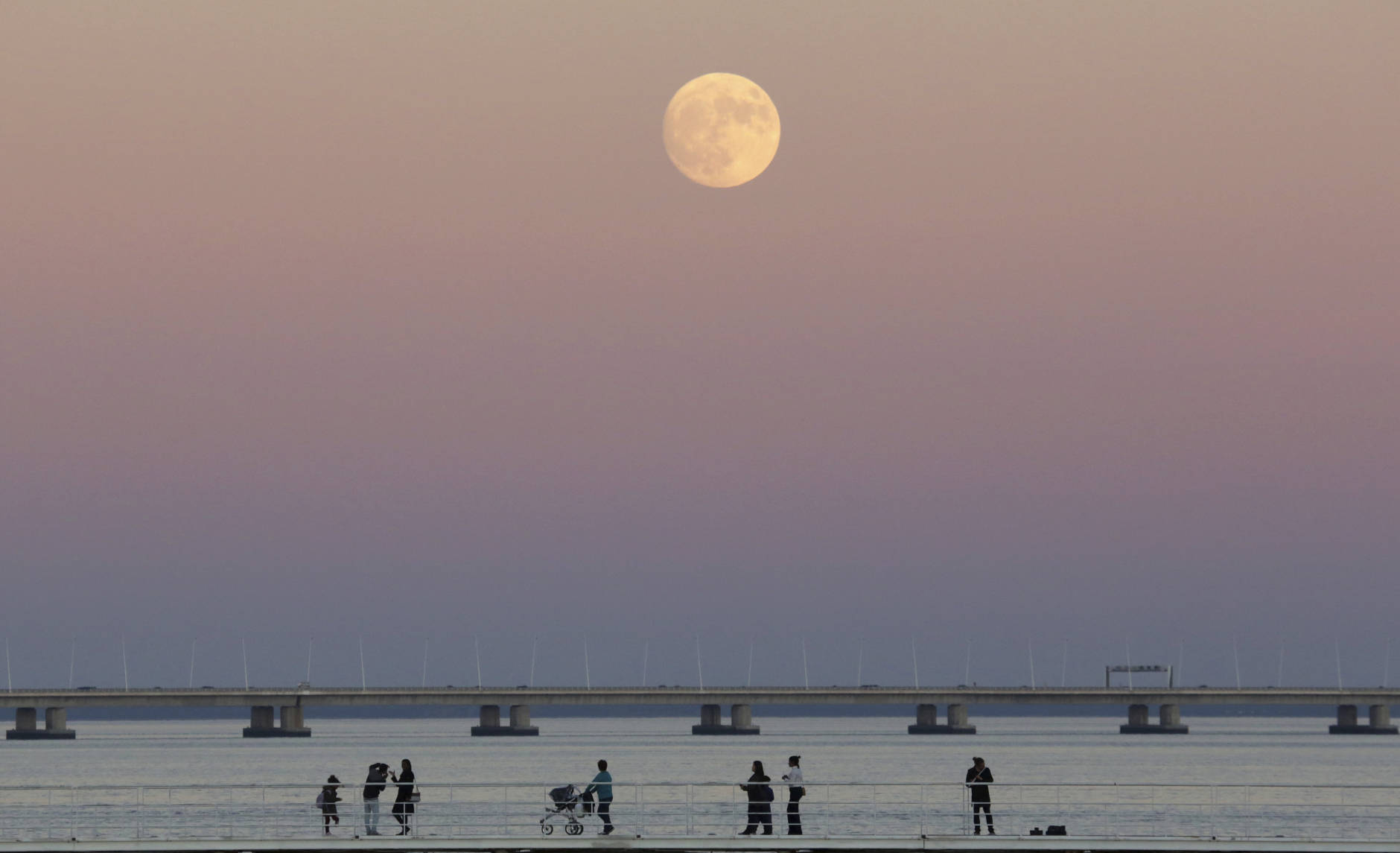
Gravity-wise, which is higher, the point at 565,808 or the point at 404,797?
the point at 404,797

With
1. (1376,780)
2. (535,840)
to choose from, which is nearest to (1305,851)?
(535,840)

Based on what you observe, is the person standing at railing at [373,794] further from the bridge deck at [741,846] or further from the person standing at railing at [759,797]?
the person standing at railing at [759,797]

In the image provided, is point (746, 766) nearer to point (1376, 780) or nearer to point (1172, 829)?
point (1376, 780)

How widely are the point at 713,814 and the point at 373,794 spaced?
9277 mm

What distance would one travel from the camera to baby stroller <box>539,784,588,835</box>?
51.5 metres

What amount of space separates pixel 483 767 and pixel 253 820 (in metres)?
106

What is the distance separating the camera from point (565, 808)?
5266 centimetres

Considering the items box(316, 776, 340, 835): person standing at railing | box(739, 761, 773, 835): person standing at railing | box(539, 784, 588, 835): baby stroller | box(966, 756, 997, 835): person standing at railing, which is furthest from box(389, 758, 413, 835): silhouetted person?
box(966, 756, 997, 835): person standing at railing

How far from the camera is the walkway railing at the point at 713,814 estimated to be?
5609 cm

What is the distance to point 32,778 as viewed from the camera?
6914 inches

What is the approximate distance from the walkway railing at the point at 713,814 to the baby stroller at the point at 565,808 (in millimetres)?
161

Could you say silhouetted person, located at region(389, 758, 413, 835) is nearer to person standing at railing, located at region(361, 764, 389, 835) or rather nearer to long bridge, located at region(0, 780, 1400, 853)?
long bridge, located at region(0, 780, 1400, 853)

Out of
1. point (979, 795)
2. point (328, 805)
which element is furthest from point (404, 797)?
point (979, 795)

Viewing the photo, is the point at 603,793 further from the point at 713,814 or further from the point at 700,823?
the point at 700,823
